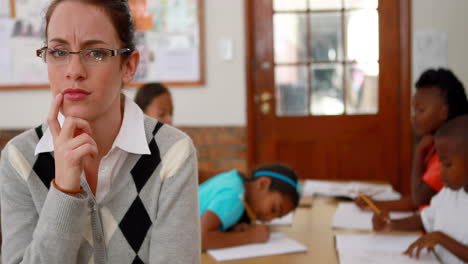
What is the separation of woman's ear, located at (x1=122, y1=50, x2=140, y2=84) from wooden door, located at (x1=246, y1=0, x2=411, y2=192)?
259 cm

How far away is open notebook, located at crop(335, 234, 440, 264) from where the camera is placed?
1.31 m

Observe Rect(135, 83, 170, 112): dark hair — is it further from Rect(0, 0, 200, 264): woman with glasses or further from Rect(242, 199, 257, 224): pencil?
Rect(0, 0, 200, 264): woman with glasses

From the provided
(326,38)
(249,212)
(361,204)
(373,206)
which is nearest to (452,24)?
(326,38)

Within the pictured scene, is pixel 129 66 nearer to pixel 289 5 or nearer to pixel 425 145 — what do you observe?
pixel 425 145

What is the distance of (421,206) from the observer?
1.91 meters

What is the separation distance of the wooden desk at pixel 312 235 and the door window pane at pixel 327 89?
1.64 meters

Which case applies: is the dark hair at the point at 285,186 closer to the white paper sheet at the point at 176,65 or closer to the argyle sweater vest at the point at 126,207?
the argyle sweater vest at the point at 126,207

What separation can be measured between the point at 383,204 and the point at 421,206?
Result: 0.47ft

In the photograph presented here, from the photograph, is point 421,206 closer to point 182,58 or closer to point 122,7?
point 122,7

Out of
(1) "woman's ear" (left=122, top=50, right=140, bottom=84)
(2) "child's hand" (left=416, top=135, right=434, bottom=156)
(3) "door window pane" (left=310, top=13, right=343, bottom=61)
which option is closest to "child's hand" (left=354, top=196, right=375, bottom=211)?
(2) "child's hand" (left=416, top=135, right=434, bottom=156)

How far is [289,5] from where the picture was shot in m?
3.56

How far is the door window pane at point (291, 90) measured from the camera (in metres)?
3.64

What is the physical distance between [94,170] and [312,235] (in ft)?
2.52

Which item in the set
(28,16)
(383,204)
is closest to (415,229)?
(383,204)
